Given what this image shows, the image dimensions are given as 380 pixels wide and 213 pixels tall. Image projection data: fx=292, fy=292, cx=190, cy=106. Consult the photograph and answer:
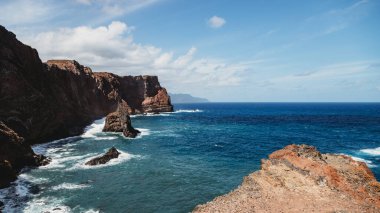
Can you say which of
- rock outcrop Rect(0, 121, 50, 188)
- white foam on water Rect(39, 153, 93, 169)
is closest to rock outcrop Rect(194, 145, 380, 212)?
rock outcrop Rect(0, 121, 50, 188)

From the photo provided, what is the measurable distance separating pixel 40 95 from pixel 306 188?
57.4 m

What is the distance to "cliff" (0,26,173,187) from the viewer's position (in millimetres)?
55438

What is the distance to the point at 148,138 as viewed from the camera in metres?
77.4

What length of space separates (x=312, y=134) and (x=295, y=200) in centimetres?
6467

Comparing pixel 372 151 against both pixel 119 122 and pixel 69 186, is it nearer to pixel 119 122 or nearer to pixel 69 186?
pixel 69 186

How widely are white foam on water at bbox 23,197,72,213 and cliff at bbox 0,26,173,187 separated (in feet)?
41.1

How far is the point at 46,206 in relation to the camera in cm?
3219

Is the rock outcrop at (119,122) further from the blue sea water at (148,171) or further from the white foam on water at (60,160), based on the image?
the white foam on water at (60,160)

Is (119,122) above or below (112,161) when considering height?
above

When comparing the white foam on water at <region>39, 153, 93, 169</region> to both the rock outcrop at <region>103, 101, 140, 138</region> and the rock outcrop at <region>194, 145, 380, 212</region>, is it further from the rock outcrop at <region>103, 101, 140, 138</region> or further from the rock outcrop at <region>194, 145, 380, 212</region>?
the rock outcrop at <region>194, 145, 380, 212</region>

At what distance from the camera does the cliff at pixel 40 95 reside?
182ft

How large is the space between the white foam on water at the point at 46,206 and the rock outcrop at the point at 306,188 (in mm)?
14836

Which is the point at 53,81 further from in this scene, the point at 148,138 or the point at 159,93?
the point at 159,93

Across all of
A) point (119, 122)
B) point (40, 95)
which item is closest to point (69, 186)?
point (40, 95)
